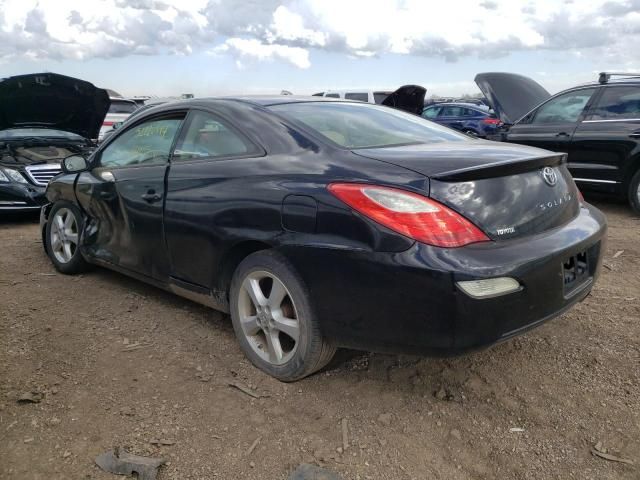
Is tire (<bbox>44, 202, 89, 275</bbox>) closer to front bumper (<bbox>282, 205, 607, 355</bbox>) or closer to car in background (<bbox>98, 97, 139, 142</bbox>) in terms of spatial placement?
front bumper (<bbox>282, 205, 607, 355</bbox>)

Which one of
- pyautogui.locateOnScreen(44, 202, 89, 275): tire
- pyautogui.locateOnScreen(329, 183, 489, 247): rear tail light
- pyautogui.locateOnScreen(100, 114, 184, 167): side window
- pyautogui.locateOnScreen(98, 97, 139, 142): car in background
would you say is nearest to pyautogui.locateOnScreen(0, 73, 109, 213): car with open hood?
pyautogui.locateOnScreen(44, 202, 89, 275): tire

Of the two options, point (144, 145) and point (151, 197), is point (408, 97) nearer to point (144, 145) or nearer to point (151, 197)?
point (144, 145)

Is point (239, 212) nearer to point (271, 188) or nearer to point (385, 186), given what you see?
point (271, 188)

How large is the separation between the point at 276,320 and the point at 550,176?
1.45 m

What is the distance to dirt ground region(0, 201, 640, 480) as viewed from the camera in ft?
7.17

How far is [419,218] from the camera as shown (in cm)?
221

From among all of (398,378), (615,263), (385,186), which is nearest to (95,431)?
(398,378)

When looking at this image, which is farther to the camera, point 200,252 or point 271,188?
point 200,252

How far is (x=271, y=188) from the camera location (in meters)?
2.62

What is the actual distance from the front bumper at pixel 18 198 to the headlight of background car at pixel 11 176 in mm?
63

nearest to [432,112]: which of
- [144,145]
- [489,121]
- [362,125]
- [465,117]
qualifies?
[465,117]

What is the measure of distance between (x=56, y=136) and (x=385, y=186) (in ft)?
21.2

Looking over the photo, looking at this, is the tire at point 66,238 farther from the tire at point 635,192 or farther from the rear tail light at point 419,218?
the tire at point 635,192

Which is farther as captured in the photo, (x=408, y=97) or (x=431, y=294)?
(x=408, y=97)
